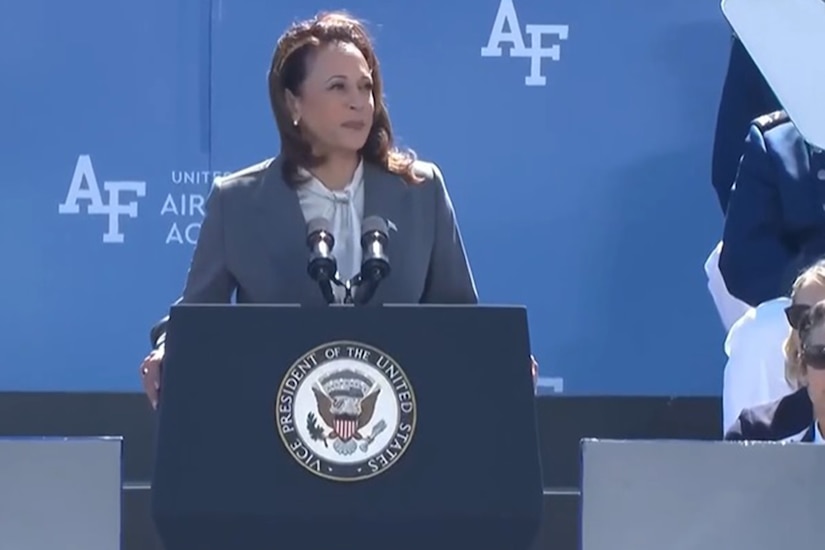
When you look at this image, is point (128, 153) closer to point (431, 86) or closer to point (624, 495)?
point (431, 86)

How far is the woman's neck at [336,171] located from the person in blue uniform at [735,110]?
1.55m

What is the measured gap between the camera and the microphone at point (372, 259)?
2.79m

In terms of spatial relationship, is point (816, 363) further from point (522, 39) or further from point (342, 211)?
point (522, 39)

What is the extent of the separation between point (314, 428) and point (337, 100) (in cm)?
83

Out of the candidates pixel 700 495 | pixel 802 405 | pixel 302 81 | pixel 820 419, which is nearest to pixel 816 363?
pixel 820 419

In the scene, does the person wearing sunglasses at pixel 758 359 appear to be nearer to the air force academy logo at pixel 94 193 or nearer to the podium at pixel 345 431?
the podium at pixel 345 431

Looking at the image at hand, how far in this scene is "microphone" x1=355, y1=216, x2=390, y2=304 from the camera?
279cm

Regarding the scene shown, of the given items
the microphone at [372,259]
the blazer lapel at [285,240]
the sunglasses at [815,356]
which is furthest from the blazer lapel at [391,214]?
the sunglasses at [815,356]

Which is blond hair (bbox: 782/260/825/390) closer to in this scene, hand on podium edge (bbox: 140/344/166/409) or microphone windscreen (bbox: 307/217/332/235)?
microphone windscreen (bbox: 307/217/332/235)

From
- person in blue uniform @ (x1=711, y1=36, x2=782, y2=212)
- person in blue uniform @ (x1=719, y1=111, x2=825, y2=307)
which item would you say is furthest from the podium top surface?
person in blue uniform @ (x1=711, y1=36, x2=782, y2=212)

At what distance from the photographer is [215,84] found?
4711mm

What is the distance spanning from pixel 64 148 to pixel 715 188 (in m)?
1.73

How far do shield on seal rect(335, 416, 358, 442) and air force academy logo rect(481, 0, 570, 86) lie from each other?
7.33 ft

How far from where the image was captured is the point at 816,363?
10.3 feet
